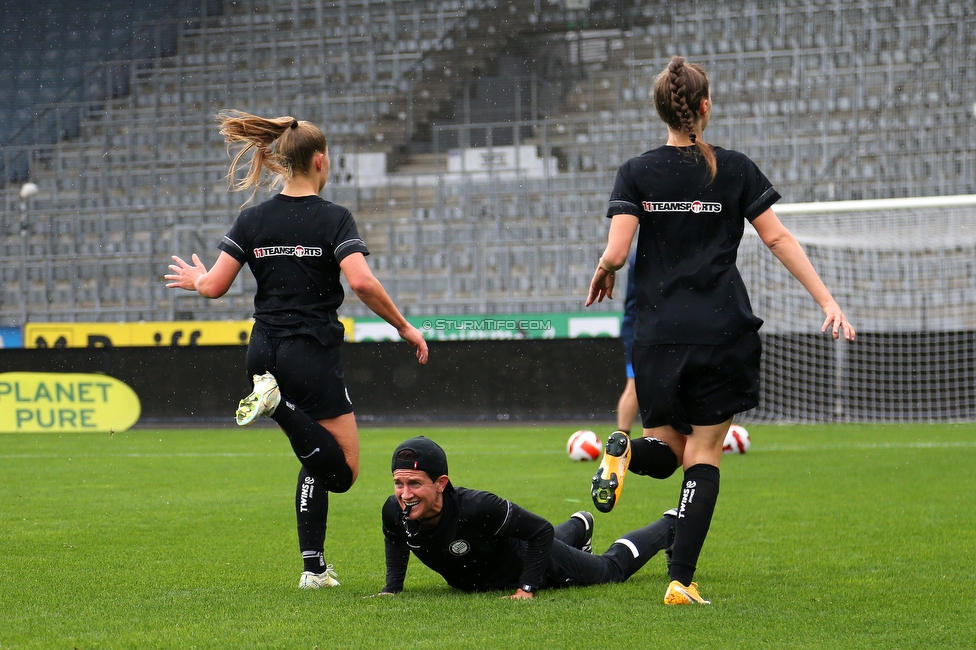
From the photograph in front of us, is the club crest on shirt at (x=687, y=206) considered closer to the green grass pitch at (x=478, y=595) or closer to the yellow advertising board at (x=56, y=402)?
the green grass pitch at (x=478, y=595)

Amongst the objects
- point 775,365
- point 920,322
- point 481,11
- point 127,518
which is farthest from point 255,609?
point 481,11

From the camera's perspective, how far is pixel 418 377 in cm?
1603

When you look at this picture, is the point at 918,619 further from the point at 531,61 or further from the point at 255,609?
the point at 531,61

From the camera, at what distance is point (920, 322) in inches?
709

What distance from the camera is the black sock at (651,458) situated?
141 inches

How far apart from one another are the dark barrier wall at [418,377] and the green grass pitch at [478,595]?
20.2 feet

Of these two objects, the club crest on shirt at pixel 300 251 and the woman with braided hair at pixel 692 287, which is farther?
the club crest on shirt at pixel 300 251

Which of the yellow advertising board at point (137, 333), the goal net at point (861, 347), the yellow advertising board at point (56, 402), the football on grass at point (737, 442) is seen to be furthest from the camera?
the yellow advertising board at point (137, 333)

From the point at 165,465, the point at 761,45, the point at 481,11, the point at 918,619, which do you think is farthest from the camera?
the point at 481,11

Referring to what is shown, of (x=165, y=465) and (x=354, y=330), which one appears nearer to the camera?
(x=165, y=465)

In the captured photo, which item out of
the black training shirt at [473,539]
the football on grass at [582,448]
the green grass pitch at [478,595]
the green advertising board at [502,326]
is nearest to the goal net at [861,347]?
the green advertising board at [502,326]

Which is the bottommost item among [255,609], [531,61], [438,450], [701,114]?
[255,609]

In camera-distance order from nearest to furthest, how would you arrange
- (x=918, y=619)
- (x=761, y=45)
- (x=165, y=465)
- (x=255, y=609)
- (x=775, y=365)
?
(x=918, y=619)
(x=255, y=609)
(x=165, y=465)
(x=775, y=365)
(x=761, y=45)

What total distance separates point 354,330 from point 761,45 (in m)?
10.6
